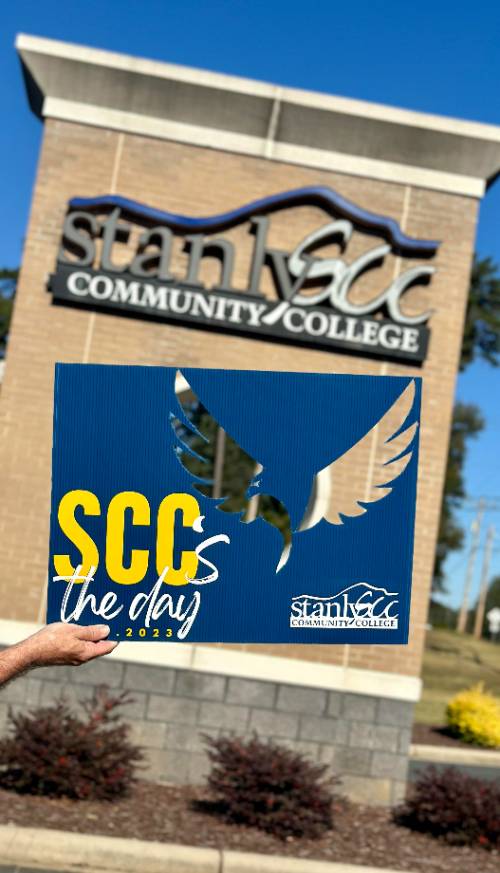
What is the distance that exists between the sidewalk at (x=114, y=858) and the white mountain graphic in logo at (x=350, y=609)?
545cm

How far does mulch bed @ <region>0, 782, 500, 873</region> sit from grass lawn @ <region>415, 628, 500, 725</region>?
28.4 ft

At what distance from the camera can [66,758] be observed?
34.0 feet

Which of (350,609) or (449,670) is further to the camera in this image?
(449,670)

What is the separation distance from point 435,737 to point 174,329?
831cm

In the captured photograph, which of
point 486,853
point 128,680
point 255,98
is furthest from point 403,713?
point 255,98

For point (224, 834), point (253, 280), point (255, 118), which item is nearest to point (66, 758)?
point (224, 834)

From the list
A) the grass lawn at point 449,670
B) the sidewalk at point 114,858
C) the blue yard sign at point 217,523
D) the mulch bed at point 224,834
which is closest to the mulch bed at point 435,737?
the grass lawn at point 449,670

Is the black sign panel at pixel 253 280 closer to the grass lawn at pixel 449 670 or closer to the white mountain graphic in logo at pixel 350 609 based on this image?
the grass lawn at pixel 449 670

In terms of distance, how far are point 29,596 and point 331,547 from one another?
30.3ft

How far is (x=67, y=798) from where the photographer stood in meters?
10.2

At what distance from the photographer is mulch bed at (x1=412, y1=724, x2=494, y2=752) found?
51.0ft

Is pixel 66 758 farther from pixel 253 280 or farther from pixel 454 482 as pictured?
pixel 454 482

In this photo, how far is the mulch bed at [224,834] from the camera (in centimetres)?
943

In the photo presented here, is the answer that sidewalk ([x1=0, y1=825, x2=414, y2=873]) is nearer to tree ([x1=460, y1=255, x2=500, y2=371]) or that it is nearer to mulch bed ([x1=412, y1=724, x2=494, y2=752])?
mulch bed ([x1=412, y1=724, x2=494, y2=752])
